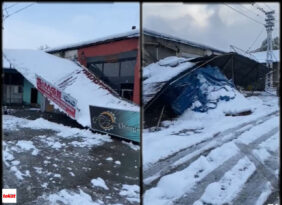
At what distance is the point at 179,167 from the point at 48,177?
4.03 feet

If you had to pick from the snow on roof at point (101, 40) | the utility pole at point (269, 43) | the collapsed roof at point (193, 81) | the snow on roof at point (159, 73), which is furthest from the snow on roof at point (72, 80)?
the utility pole at point (269, 43)

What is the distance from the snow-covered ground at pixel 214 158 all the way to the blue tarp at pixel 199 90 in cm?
7

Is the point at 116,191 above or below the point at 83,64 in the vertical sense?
below

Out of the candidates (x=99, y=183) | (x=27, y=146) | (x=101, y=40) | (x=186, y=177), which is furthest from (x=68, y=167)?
(x=101, y=40)

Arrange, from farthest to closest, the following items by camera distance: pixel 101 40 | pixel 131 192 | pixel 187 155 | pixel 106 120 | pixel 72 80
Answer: pixel 106 120, pixel 72 80, pixel 187 155, pixel 131 192, pixel 101 40

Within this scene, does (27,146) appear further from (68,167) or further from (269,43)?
(269,43)

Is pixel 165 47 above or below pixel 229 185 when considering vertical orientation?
above

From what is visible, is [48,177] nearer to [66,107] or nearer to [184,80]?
[184,80]

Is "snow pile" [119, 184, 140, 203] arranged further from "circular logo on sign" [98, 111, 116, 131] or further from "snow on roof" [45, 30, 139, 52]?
"circular logo on sign" [98, 111, 116, 131]

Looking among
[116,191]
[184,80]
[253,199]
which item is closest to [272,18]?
[184,80]

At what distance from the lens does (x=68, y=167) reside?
2.53m

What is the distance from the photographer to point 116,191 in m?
2.00

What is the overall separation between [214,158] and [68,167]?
150 cm

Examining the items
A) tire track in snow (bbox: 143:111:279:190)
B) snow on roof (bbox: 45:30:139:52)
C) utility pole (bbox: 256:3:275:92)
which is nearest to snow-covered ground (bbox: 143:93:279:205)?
tire track in snow (bbox: 143:111:279:190)
